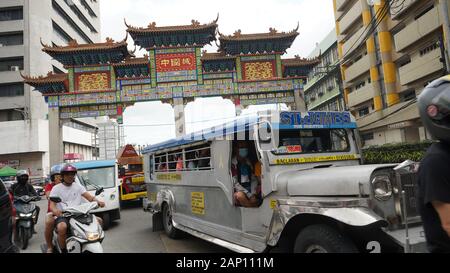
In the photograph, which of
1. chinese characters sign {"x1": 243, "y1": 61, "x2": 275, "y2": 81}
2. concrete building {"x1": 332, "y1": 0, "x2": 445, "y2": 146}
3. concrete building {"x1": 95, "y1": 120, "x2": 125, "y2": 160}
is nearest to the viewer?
concrete building {"x1": 332, "y1": 0, "x2": 445, "y2": 146}

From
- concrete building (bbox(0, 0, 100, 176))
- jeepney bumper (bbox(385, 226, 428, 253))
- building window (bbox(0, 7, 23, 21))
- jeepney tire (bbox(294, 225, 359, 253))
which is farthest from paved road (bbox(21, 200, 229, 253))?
building window (bbox(0, 7, 23, 21))

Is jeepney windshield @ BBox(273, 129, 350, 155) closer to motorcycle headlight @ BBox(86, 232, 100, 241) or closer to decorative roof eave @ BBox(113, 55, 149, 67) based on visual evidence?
motorcycle headlight @ BBox(86, 232, 100, 241)

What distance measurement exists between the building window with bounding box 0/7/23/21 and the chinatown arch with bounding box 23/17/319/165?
22.7m

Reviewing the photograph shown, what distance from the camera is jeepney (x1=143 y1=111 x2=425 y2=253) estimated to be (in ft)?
10.2

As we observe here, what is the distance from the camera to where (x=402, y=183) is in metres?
3.13

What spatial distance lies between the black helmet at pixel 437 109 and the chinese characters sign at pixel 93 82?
22857mm

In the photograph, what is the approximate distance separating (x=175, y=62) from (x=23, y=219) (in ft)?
55.6

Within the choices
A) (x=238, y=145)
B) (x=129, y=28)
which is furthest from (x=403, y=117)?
(x=238, y=145)

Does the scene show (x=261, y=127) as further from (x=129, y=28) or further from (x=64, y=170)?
(x=129, y=28)

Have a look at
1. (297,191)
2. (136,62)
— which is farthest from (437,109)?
(136,62)

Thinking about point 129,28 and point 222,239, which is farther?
point 129,28

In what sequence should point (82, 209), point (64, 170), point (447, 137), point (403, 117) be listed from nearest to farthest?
point (447, 137) → point (82, 209) → point (64, 170) → point (403, 117)

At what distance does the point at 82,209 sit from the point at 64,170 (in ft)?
2.42

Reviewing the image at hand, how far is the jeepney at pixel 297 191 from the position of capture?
3.11 meters
